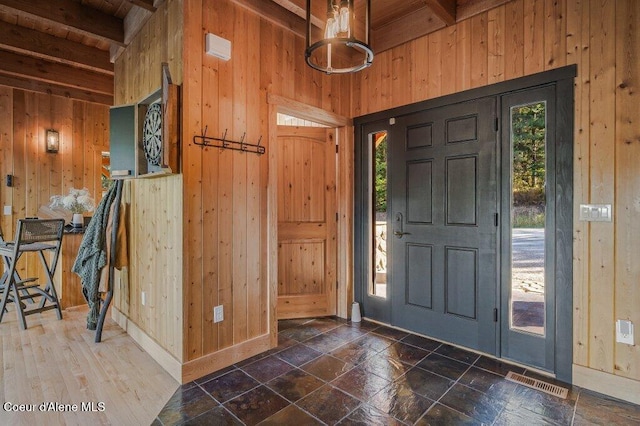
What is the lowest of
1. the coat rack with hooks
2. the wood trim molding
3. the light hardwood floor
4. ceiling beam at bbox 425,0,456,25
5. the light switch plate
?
the light hardwood floor

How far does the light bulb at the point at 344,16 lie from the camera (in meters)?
1.67

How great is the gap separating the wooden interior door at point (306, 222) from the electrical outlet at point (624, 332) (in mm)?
2372

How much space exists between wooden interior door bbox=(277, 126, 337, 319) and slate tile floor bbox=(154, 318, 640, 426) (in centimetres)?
87

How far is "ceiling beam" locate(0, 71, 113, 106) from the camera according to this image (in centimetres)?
438

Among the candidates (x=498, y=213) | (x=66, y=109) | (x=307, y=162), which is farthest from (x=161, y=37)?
(x=66, y=109)

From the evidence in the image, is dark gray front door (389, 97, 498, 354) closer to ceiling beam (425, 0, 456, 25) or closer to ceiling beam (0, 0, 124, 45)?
ceiling beam (425, 0, 456, 25)

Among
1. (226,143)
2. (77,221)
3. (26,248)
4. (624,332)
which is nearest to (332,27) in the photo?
(226,143)

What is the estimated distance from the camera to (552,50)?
93.6 inches

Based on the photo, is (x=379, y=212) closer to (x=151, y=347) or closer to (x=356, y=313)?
(x=356, y=313)

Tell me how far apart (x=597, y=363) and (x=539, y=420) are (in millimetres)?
679

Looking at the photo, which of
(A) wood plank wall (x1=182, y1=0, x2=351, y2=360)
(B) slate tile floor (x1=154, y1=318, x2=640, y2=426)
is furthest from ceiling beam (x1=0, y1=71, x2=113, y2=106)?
(B) slate tile floor (x1=154, y1=318, x2=640, y2=426)

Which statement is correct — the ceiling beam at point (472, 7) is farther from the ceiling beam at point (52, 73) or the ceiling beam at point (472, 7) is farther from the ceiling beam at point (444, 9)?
the ceiling beam at point (52, 73)

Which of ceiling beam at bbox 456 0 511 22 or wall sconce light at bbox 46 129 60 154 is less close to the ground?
ceiling beam at bbox 456 0 511 22

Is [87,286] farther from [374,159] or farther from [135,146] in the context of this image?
[374,159]
